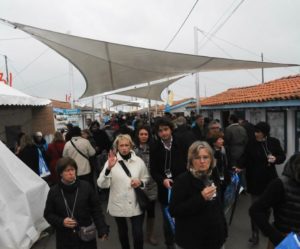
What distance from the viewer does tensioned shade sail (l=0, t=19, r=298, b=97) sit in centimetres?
560

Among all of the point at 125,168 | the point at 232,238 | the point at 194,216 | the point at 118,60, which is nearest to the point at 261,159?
the point at 232,238

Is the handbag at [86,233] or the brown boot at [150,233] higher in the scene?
the handbag at [86,233]

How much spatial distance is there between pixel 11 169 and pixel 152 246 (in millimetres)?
2342

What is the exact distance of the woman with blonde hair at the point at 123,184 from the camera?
10.6ft

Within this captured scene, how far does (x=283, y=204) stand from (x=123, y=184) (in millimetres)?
1751

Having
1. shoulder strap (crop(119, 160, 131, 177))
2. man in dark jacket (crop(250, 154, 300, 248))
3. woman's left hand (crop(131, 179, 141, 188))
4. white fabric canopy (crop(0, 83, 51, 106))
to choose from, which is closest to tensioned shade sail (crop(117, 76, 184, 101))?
white fabric canopy (crop(0, 83, 51, 106))

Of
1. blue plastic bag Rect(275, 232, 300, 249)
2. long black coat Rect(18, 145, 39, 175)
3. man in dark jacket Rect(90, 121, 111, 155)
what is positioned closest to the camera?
blue plastic bag Rect(275, 232, 300, 249)

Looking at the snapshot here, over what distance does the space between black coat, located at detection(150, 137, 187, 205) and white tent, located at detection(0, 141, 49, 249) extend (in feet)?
6.72

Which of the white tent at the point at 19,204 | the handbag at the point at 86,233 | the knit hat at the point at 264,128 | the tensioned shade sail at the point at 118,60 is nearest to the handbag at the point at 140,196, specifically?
the handbag at the point at 86,233

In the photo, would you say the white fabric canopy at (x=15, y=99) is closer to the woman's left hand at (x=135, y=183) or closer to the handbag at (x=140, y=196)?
the handbag at (x=140, y=196)

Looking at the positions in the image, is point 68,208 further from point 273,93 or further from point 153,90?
point 153,90

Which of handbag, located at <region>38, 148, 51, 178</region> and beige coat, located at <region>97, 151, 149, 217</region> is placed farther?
handbag, located at <region>38, 148, 51, 178</region>

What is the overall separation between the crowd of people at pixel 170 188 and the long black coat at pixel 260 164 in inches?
0.5

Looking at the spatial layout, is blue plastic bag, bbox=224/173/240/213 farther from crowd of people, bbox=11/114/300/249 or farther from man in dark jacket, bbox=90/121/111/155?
→ man in dark jacket, bbox=90/121/111/155
